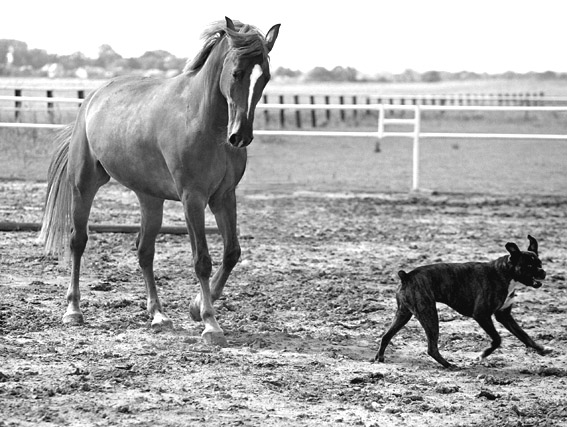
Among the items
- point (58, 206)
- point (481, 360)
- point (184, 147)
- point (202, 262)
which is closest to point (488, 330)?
point (481, 360)

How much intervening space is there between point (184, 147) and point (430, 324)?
6.28 feet

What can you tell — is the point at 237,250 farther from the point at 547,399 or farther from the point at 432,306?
the point at 547,399

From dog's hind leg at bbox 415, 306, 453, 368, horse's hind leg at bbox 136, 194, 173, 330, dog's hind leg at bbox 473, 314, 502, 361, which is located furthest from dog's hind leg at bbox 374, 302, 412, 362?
horse's hind leg at bbox 136, 194, 173, 330

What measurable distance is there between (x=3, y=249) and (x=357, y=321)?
13.3ft

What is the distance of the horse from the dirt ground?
45 centimetres

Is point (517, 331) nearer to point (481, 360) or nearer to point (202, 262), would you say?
point (481, 360)

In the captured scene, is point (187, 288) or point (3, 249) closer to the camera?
point (187, 288)

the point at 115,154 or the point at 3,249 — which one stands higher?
the point at 115,154

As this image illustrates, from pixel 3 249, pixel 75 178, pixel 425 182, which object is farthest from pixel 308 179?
pixel 75 178

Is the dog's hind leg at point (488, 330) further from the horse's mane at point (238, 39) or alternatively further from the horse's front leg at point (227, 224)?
the horse's mane at point (238, 39)

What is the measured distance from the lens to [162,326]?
6.71 m

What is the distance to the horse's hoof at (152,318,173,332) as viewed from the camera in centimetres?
670

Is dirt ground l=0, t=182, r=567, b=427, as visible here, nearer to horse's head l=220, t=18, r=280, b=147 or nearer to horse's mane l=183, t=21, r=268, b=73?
horse's head l=220, t=18, r=280, b=147

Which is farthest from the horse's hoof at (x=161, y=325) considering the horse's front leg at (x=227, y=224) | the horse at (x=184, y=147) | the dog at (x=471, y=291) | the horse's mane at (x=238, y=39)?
the horse's mane at (x=238, y=39)
